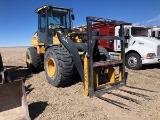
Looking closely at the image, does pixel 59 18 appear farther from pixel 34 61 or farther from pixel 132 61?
pixel 132 61

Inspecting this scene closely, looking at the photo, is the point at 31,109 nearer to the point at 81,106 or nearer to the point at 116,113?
the point at 81,106

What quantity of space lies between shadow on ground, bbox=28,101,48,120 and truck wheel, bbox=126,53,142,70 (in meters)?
5.81

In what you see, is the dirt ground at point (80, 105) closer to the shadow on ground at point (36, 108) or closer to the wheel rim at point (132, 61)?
the shadow on ground at point (36, 108)

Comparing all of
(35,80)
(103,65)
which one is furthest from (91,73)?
(35,80)

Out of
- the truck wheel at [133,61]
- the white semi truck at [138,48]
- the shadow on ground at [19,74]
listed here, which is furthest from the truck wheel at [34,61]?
the truck wheel at [133,61]

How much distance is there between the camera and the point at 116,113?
437 centimetres

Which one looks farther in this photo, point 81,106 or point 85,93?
point 85,93

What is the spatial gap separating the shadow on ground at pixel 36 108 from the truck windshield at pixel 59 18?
3.57 meters

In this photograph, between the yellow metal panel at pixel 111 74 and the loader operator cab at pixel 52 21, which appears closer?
the yellow metal panel at pixel 111 74

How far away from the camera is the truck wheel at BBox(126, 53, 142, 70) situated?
949 centimetres

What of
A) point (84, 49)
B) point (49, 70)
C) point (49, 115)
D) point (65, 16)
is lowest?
point (49, 115)

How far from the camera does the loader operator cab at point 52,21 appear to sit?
7.52 meters

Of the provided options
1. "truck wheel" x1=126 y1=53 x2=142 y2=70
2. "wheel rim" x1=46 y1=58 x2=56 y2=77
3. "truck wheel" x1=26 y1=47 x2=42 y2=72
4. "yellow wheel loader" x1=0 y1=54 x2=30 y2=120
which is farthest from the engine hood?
"yellow wheel loader" x1=0 y1=54 x2=30 y2=120

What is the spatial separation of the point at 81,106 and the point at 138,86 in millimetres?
2499
